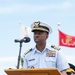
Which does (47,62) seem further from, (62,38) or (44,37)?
(62,38)

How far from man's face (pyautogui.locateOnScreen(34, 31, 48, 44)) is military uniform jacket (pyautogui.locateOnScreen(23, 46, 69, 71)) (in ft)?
0.73

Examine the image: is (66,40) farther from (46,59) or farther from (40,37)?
(40,37)

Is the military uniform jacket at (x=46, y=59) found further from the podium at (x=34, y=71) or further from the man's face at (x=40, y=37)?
the podium at (x=34, y=71)

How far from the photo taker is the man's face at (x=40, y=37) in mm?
5227

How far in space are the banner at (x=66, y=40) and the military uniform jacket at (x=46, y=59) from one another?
14165 mm

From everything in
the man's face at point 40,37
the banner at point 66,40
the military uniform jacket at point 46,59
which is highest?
the banner at point 66,40

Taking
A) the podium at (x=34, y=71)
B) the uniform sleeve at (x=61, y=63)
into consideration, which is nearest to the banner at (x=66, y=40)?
the uniform sleeve at (x=61, y=63)

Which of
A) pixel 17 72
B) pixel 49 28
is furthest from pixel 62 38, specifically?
pixel 17 72

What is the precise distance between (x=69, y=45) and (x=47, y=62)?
15376mm

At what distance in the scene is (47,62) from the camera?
17.5 ft

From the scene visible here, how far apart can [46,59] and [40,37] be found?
1.24ft

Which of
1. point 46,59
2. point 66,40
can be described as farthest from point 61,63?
point 66,40

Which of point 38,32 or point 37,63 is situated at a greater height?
point 38,32

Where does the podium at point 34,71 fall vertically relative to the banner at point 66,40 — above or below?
below
